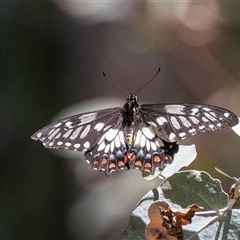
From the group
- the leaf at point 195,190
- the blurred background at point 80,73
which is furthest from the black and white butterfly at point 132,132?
the blurred background at point 80,73

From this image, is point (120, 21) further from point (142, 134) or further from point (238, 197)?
point (238, 197)

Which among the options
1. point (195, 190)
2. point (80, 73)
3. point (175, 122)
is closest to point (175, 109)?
point (175, 122)

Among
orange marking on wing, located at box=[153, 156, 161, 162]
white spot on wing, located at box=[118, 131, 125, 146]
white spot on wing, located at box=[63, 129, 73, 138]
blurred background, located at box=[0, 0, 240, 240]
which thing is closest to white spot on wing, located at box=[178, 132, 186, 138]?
orange marking on wing, located at box=[153, 156, 161, 162]

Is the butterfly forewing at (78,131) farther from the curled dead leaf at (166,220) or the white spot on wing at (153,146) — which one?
the curled dead leaf at (166,220)

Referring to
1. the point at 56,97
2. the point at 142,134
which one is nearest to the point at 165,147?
the point at 142,134

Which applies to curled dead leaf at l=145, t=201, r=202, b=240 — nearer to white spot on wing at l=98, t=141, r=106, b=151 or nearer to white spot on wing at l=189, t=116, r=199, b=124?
white spot on wing at l=189, t=116, r=199, b=124

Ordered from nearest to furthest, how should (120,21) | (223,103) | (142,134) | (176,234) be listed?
(176,234) < (142,134) < (223,103) < (120,21)
